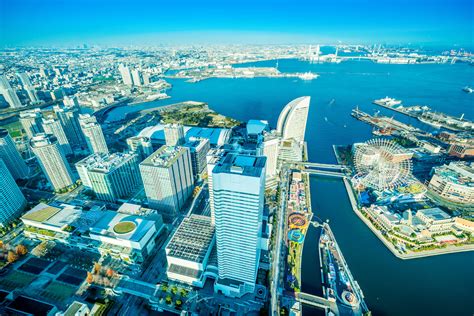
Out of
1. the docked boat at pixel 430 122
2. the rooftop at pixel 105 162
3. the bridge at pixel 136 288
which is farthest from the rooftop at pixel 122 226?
the docked boat at pixel 430 122

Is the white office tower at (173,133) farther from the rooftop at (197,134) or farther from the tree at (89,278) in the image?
the tree at (89,278)

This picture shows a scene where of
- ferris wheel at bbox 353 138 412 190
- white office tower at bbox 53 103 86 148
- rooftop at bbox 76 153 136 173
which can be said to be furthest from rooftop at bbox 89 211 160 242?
ferris wheel at bbox 353 138 412 190

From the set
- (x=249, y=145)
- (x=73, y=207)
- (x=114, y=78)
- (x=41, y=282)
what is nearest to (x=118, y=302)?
(x=41, y=282)

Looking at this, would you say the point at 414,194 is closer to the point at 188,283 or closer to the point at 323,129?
the point at 323,129

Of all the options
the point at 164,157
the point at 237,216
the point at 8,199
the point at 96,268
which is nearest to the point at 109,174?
the point at 164,157

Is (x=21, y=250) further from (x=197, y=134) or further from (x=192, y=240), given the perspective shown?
(x=197, y=134)
